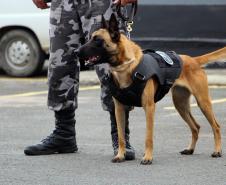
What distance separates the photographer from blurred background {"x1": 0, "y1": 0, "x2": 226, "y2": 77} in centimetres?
1344

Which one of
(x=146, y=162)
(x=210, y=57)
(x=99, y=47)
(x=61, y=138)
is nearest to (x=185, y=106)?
(x=210, y=57)

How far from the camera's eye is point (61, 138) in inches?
275

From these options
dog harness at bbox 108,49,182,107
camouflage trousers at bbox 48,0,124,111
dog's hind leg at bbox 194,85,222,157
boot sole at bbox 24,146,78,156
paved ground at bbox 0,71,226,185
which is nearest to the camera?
paved ground at bbox 0,71,226,185

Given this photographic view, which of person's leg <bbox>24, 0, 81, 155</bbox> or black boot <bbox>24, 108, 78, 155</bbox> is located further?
black boot <bbox>24, 108, 78, 155</bbox>

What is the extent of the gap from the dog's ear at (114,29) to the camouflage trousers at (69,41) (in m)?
0.38

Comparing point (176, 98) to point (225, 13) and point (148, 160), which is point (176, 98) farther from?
point (225, 13)

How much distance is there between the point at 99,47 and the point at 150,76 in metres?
0.47

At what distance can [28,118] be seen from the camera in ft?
30.5

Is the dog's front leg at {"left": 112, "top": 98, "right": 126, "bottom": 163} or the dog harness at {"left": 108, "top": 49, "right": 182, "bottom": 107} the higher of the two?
the dog harness at {"left": 108, "top": 49, "right": 182, "bottom": 107}

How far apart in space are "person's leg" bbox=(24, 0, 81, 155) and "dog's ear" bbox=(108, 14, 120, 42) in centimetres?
61

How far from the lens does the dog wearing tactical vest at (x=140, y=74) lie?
20.6ft

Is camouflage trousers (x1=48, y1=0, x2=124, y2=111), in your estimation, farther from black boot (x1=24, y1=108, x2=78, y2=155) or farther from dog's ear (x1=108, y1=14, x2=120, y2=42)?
dog's ear (x1=108, y1=14, x2=120, y2=42)

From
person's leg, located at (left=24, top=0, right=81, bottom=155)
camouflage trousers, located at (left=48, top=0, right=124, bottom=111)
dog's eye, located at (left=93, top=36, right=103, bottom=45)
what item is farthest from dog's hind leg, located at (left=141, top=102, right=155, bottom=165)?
person's leg, located at (left=24, top=0, right=81, bottom=155)

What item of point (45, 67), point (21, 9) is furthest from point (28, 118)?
point (45, 67)
